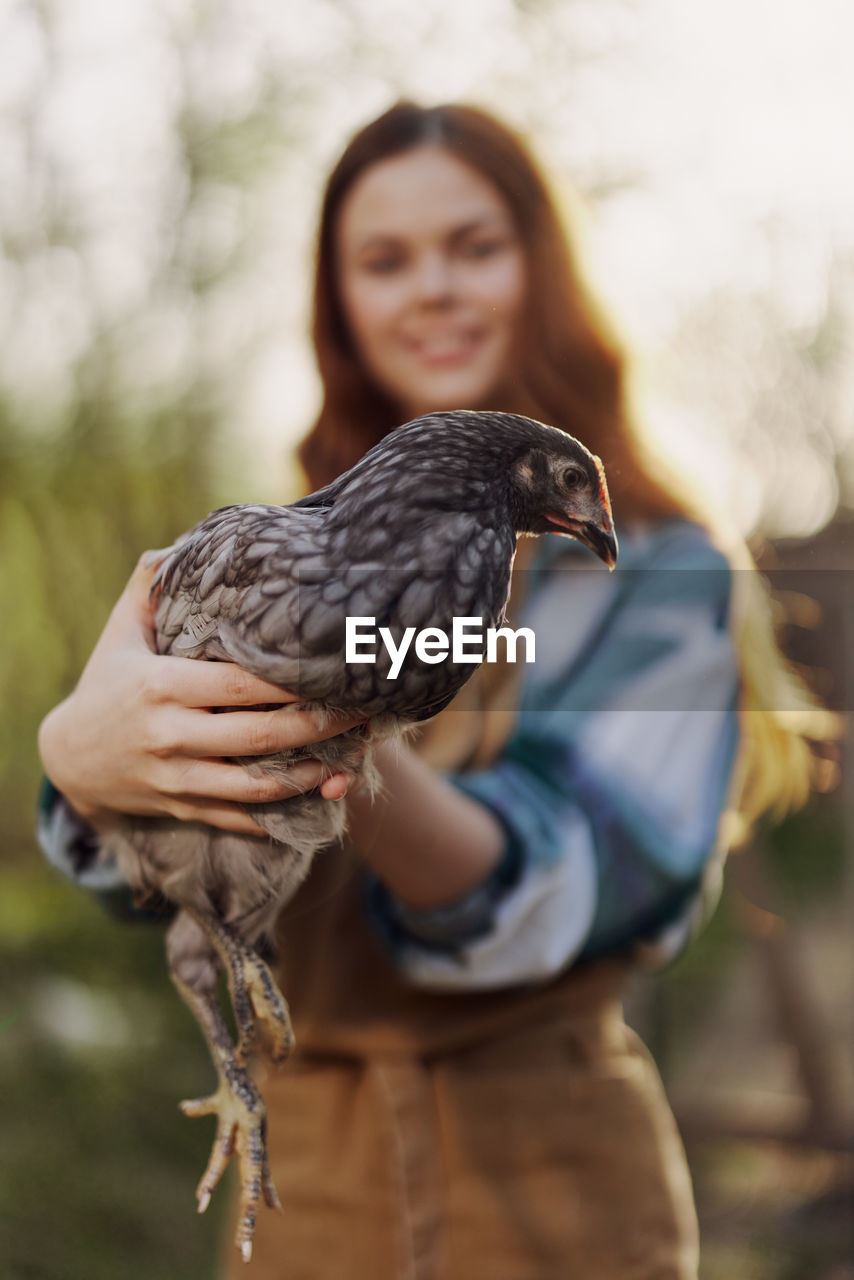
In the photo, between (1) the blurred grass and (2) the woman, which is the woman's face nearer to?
(2) the woman

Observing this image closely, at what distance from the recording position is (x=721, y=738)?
2.75 feet

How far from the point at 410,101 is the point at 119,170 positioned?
34cm

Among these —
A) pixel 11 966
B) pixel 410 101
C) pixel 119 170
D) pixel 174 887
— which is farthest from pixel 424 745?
pixel 11 966

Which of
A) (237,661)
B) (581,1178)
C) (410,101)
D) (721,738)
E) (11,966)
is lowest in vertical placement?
(11,966)

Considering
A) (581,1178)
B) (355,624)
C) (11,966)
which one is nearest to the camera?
(355,624)

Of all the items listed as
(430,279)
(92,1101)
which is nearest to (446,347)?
(430,279)

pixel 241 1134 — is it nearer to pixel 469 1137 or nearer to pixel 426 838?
pixel 426 838

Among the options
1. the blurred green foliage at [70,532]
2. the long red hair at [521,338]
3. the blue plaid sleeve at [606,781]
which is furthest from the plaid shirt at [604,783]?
the blurred green foliage at [70,532]

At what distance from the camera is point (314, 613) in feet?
1.04

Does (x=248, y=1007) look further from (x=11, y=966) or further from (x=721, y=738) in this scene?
(x=11, y=966)

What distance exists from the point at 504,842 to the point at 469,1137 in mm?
244

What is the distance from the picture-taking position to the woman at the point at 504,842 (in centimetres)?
49

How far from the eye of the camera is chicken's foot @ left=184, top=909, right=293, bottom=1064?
1.26 feet

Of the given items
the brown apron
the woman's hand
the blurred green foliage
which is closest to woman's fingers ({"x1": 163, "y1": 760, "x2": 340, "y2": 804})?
the woman's hand
